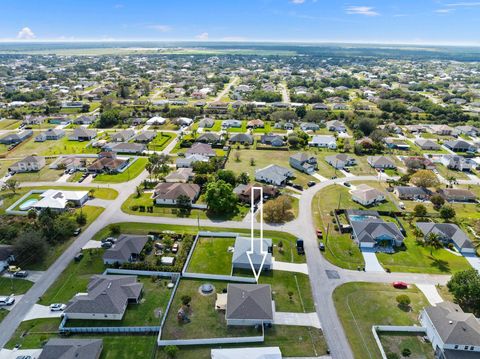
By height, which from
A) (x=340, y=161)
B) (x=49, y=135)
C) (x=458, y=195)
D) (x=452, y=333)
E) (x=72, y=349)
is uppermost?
(x=49, y=135)

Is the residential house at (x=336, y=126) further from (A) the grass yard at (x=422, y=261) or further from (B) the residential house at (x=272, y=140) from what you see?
(A) the grass yard at (x=422, y=261)

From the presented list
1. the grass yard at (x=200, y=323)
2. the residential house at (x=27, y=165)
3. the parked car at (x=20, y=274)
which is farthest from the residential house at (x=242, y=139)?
the parked car at (x=20, y=274)

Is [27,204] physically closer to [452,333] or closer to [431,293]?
[431,293]

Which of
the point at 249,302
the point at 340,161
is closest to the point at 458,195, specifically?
the point at 340,161

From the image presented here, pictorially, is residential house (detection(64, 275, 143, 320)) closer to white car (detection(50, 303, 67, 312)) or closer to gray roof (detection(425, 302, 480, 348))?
white car (detection(50, 303, 67, 312))

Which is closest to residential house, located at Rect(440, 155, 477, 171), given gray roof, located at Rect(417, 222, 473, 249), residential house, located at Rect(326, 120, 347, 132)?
gray roof, located at Rect(417, 222, 473, 249)

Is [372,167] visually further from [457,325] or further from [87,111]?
[87,111]

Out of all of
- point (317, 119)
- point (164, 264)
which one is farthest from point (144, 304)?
point (317, 119)

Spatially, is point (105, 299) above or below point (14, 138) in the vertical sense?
below
